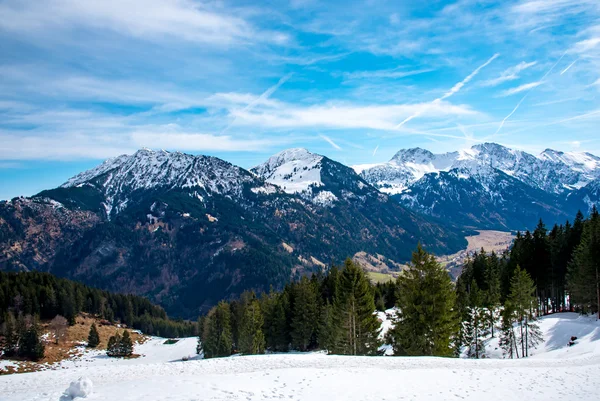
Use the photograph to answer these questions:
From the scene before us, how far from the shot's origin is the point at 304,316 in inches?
2761

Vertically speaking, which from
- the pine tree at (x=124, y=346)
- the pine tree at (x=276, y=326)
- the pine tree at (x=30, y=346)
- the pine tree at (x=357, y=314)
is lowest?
the pine tree at (x=124, y=346)

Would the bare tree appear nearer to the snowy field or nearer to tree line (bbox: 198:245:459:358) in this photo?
tree line (bbox: 198:245:459:358)

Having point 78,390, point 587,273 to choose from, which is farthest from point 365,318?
point 587,273

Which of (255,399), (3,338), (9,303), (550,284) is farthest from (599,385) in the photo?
(9,303)

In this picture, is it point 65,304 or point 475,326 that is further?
point 65,304

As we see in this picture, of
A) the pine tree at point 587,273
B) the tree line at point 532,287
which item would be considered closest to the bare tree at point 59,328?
the tree line at point 532,287

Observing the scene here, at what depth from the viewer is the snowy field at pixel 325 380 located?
17.8 meters

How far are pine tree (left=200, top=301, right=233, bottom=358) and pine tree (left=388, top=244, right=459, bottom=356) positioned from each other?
53.1 metres

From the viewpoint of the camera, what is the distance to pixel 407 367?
2536 centimetres

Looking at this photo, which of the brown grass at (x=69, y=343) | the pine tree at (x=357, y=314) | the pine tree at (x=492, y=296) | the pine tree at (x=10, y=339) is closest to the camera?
the pine tree at (x=357, y=314)

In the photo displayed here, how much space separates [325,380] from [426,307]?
1722 cm

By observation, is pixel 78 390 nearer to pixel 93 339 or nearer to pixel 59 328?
pixel 93 339

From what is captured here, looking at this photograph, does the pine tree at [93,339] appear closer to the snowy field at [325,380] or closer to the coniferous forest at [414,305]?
the coniferous forest at [414,305]

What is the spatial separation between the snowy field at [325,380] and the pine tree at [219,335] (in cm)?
5533
